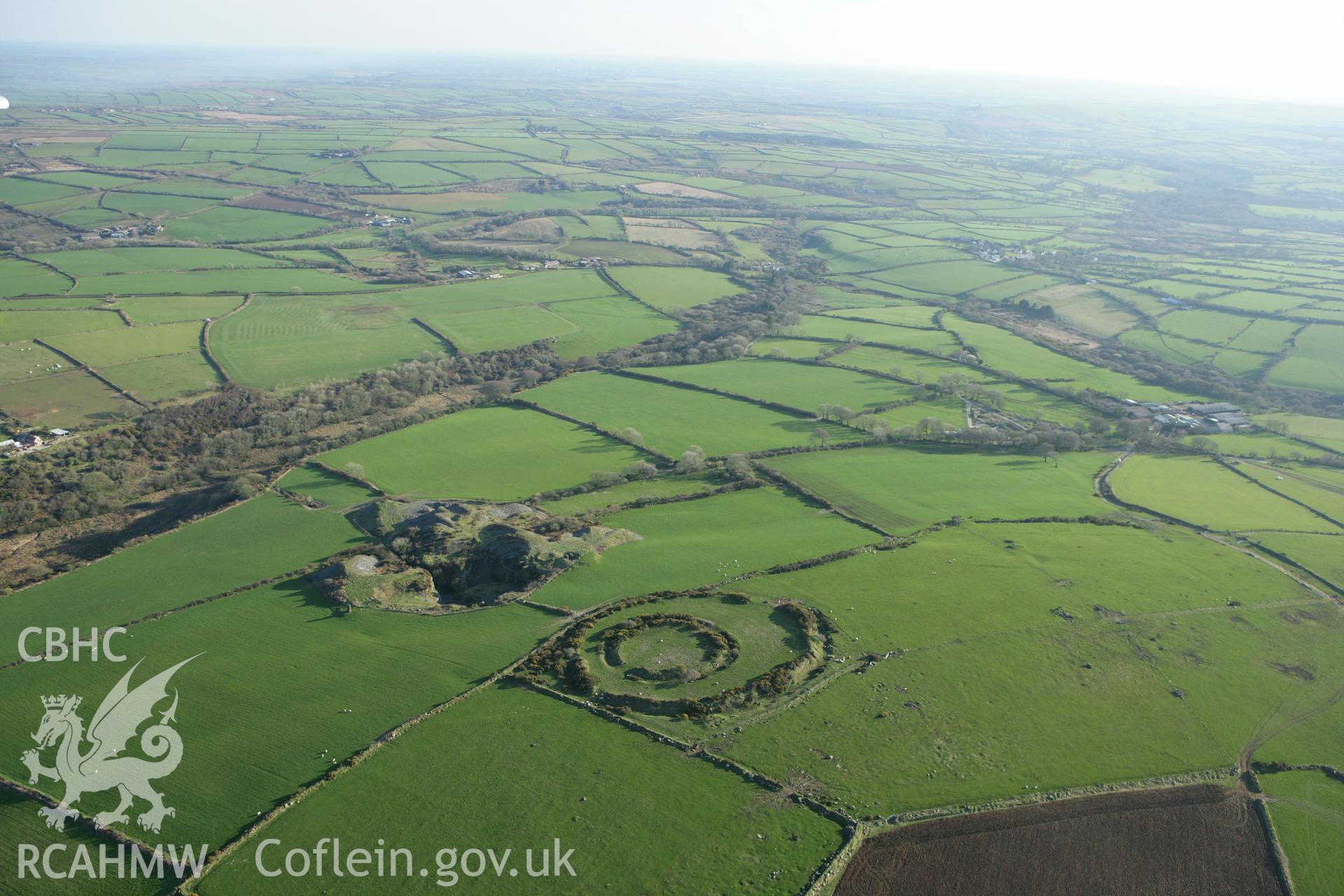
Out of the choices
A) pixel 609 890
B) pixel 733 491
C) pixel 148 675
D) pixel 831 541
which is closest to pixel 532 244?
pixel 733 491

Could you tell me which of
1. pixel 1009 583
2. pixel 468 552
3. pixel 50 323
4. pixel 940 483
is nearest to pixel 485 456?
pixel 468 552

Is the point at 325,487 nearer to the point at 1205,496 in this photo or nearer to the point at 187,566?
the point at 187,566

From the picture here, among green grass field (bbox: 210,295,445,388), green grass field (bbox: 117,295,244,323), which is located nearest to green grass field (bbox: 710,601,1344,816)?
green grass field (bbox: 210,295,445,388)

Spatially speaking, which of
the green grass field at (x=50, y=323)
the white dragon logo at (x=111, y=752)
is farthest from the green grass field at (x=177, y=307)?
the white dragon logo at (x=111, y=752)

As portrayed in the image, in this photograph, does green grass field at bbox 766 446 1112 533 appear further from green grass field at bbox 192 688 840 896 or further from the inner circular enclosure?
green grass field at bbox 192 688 840 896

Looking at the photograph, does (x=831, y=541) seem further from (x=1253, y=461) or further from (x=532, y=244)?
(x=532, y=244)

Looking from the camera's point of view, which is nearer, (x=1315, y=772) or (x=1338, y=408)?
(x=1315, y=772)
